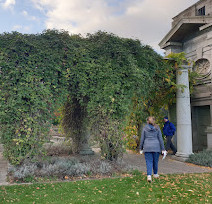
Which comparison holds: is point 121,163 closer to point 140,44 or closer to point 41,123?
point 41,123

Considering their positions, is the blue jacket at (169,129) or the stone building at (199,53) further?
the stone building at (199,53)

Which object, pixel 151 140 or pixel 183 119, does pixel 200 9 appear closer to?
pixel 183 119

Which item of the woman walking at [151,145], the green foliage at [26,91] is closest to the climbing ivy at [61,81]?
the green foliage at [26,91]

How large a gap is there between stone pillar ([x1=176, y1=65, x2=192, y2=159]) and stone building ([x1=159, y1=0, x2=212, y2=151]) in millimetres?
1242

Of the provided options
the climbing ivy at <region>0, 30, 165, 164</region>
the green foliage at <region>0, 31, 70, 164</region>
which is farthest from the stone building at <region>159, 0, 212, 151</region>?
the green foliage at <region>0, 31, 70, 164</region>

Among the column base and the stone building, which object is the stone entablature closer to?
the stone building

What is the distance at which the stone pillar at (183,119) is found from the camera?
29.1 ft

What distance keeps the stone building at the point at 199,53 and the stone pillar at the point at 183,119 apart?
124 cm

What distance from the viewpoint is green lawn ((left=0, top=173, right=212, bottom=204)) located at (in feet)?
13.9

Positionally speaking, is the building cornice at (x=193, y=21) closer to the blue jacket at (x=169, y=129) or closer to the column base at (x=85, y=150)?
the blue jacket at (x=169, y=129)

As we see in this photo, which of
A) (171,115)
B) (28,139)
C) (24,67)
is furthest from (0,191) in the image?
(171,115)

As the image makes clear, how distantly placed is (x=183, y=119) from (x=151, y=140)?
12.8ft

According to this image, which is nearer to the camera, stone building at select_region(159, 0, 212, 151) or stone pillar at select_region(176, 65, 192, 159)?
stone pillar at select_region(176, 65, 192, 159)

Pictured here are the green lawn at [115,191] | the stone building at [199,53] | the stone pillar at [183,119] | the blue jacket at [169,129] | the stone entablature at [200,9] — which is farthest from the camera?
the stone entablature at [200,9]
